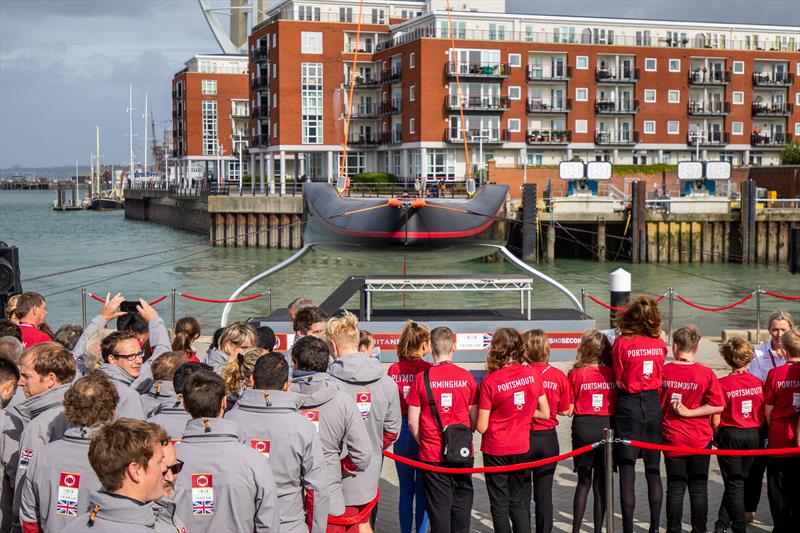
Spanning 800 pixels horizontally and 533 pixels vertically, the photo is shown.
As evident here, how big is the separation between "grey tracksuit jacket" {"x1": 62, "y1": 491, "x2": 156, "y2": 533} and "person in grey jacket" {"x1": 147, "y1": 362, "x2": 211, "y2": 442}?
4.57ft

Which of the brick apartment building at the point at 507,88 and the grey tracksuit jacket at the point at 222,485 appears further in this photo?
the brick apartment building at the point at 507,88

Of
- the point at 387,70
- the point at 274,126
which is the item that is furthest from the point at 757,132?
the point at 274,126

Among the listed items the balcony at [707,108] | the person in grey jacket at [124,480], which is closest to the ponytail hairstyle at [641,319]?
the person in grey jacket at [124,480]

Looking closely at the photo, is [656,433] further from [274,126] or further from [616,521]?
[274,126]

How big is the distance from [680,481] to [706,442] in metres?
0.35

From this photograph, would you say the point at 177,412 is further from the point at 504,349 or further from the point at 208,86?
the point at 208,86

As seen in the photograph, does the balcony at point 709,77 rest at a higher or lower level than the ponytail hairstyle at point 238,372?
higher

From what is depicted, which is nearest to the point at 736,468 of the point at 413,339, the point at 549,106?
the point at 413,339

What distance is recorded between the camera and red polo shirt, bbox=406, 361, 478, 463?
237 inches

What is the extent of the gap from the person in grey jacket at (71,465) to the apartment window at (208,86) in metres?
93.8

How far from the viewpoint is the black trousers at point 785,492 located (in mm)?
6523

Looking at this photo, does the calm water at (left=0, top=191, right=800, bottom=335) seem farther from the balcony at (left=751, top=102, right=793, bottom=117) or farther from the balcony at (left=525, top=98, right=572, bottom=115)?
the balcony at (left=751, top=102, right=793, bottom=117)

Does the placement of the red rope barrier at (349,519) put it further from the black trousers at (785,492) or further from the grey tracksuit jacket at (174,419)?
the black trousers at (785,492)

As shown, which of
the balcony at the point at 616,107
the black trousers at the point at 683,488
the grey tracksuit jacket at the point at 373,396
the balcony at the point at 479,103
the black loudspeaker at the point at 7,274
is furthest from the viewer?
the balcony at the point at 616,107
